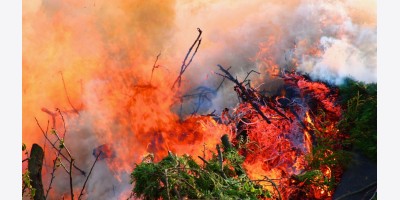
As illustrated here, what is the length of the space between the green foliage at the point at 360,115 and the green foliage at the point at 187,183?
793 mm

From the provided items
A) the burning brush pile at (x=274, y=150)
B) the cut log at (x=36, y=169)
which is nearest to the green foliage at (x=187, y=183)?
the burning brush pile at (x=274, y=150)

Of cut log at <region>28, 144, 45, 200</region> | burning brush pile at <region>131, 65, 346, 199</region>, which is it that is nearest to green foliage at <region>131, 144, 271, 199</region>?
burning brush pile at <region>131, 65, 346, 199</region>

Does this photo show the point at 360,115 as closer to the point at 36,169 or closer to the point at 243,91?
the point at 243,91

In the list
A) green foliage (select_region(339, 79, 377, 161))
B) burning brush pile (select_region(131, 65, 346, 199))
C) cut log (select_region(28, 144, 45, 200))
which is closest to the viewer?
burning brush pile (select_region(131, 65, 346, 199))

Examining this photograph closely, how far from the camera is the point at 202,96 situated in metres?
4.43

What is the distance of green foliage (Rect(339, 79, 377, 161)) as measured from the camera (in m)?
3.73

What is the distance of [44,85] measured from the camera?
464cm

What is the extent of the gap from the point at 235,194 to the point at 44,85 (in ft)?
6.94

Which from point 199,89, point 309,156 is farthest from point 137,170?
point 309,156

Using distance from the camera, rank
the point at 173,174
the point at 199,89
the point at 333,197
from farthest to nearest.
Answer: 1. the point at 199,89
2. the point at 333,197
3. the point at 173,174

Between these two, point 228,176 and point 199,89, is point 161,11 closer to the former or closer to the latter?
point 199,89

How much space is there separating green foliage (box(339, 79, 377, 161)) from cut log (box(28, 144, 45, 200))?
243cm

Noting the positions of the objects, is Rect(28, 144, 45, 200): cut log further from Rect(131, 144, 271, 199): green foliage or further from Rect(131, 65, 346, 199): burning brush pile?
Rect(131, 144, 271, 199): green foliage

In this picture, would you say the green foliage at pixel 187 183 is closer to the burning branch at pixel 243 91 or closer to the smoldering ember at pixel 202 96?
the smoldering ember at pixel 202 96
